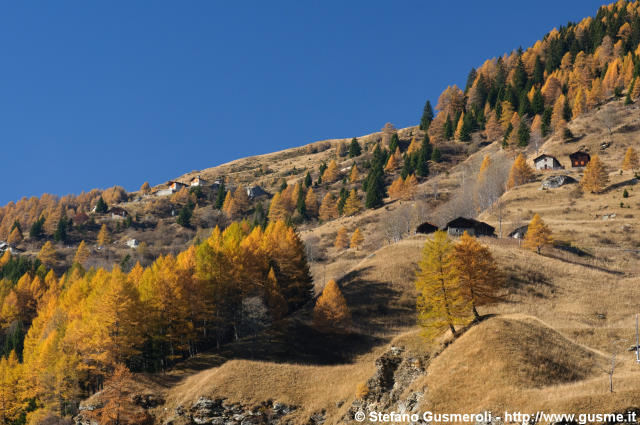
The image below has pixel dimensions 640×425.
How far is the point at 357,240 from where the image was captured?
11219cm

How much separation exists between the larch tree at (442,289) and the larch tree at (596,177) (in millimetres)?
77973

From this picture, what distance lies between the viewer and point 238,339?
62250 millimetres

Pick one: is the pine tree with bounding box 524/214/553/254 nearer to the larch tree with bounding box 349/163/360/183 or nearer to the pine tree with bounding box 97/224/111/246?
the larch tree with bounding box 349/163/360/183

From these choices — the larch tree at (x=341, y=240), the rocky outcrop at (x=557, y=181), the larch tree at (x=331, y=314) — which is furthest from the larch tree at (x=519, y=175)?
the larch tree at (x=331, y=314)

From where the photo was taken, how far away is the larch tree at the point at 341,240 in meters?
118

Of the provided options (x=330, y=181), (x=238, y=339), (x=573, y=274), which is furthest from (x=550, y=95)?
(x=238, y=339)

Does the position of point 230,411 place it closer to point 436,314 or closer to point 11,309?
point 436,314

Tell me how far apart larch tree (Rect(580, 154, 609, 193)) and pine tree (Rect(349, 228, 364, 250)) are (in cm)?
5365

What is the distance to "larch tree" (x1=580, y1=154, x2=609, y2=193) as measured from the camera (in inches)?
4218

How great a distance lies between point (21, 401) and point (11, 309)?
3790 cm

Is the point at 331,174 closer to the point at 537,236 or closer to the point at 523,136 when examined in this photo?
the point at 523,136

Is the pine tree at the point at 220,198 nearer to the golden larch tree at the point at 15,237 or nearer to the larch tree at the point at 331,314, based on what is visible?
the golden larch tree at the point at 15,237

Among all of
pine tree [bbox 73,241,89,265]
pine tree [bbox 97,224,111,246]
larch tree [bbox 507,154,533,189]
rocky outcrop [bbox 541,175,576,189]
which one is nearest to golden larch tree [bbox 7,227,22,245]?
pine tree [bbox 97,224,111,246]

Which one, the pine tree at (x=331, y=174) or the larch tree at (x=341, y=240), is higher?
the pine tree at (x=331, y=174)
